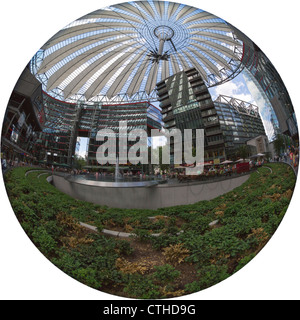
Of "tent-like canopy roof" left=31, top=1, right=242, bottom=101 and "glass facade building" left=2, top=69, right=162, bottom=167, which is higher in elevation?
"tent-like canopy roof" left=31, top=1, right=242, bottom=101

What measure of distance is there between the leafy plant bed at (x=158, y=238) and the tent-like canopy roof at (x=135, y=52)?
6.93 ft

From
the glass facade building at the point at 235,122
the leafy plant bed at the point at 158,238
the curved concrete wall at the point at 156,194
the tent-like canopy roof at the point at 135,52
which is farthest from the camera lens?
the tent-like canopy roof at the point at 135,52

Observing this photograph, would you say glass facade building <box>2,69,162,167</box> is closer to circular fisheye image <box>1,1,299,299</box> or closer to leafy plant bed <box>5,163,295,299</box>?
circular fisheye image <box>1,1,299,299</box>

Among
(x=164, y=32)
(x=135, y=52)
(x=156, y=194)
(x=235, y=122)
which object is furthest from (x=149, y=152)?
(x=164, y=32)

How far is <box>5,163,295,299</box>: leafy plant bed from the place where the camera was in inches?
158

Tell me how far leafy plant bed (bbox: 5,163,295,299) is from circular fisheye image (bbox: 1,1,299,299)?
20 millimetres

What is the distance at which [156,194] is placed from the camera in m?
4.16

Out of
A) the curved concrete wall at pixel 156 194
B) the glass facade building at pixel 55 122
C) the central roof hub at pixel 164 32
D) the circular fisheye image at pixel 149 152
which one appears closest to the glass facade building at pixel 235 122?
the circular fisheye image at pixel 149 152

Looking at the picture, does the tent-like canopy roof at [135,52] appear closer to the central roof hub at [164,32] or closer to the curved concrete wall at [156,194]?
the central roof hub at [164,32]

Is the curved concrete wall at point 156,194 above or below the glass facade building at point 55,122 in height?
below

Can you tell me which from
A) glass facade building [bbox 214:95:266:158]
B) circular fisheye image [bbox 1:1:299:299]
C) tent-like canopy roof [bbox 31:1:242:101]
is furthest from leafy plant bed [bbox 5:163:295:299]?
tent-like canopy roof [bbox 31:1:242:101]

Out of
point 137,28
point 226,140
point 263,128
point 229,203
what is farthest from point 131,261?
point 137,28

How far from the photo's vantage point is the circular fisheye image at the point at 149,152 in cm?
408

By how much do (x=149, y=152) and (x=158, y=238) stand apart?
4.94 ft
